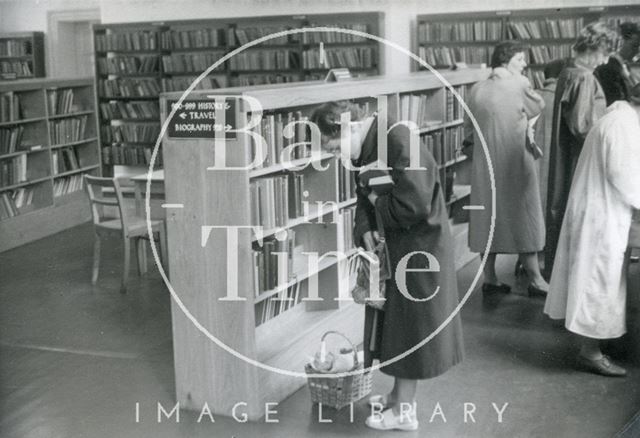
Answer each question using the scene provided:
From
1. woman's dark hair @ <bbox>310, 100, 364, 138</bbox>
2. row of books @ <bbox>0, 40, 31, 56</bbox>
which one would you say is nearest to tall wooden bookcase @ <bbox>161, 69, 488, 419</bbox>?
woman's dark hair @ <bbox>310, 100, 364, 138</bbox>

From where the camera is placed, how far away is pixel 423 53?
482 inches

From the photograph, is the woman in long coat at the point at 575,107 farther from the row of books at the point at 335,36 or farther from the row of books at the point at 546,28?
the row of books at the point at 335,36

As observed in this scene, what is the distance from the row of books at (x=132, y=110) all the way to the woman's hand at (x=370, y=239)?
8.54m

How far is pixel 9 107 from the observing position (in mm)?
8938

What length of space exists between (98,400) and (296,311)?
1283 mm

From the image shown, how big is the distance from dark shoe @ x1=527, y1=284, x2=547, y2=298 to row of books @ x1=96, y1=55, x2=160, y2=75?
7511 millimetres

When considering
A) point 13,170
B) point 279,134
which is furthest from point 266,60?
point 279,134

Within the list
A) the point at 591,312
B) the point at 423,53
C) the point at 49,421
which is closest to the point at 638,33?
the point at 591,312

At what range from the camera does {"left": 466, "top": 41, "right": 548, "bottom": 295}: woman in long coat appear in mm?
5949

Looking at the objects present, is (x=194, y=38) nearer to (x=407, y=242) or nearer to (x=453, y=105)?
(x=453, y=105)

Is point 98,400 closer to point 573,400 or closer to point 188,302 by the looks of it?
point 188,302

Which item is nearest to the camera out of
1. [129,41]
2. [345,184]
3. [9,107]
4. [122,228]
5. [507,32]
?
[345,184]

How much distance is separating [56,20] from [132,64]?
1.55 m

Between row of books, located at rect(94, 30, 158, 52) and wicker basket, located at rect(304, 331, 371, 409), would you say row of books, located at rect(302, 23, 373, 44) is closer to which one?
row of books, located at rect(94, 30, 158, 52)
